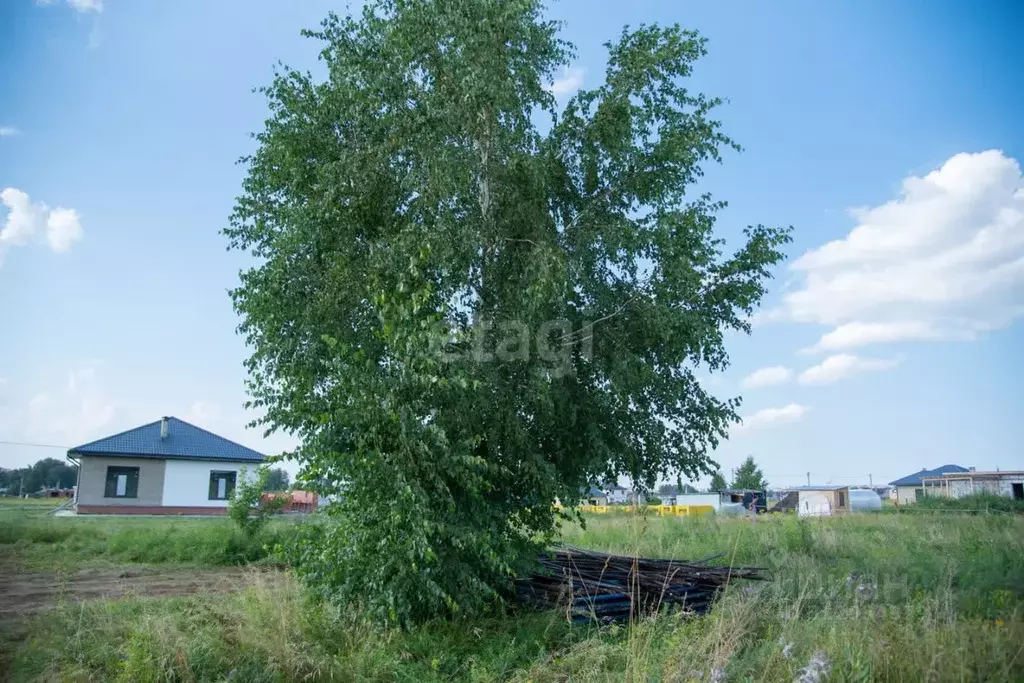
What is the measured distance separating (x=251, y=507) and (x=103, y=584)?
154 inches

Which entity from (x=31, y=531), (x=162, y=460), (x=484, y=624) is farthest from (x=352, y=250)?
(x=162, y=460)

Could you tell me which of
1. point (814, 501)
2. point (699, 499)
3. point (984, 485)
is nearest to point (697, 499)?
point (699, 499)

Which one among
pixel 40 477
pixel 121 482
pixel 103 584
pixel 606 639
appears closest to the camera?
pixel 606 639

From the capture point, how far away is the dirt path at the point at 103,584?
29.9 feet

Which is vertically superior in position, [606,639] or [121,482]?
[121,482]

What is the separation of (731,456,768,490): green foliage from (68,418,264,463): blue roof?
155 feet

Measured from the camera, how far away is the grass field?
4.93 meters

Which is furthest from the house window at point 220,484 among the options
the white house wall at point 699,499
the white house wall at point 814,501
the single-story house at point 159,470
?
the white house wall at point 814,501

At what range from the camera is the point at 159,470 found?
2722cm

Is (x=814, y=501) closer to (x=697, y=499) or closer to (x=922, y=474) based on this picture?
(x=697, y=499)

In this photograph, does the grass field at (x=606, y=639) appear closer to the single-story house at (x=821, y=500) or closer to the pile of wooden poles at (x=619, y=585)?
the pile of wooden poles at (x=619, y=585)

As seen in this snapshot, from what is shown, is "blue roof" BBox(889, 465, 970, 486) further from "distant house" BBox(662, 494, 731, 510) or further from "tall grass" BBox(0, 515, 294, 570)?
"tall grass" BBox(0, 515, 294, 570)

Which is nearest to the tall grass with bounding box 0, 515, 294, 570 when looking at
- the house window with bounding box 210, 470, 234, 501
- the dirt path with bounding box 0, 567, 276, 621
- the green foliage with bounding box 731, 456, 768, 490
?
the dirt path with bounding box 0, 567, 276, 621

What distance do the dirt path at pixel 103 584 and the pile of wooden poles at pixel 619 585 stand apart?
4.17m
